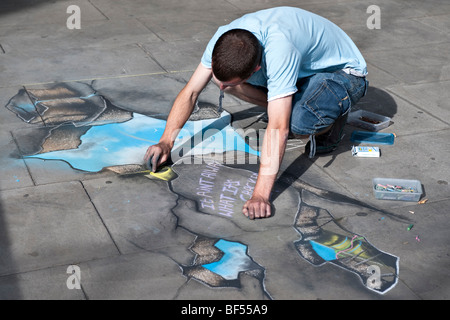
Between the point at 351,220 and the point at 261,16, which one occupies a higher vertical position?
the point at 261,16

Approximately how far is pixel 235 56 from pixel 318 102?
92 centimetres

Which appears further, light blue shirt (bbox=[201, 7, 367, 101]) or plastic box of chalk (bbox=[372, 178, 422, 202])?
plastic box of chalk (bbox=[372, 178, 422, 202])

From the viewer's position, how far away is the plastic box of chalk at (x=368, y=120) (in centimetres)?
484

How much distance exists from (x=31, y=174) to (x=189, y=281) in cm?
158

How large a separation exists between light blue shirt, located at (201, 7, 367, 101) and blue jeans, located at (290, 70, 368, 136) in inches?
4.1

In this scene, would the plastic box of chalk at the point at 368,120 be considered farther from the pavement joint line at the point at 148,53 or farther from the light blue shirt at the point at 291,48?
the pavement joint line at the point at 148,53

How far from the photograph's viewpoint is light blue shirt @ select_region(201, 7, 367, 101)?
11.8 ft

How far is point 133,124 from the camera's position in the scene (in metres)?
4.79

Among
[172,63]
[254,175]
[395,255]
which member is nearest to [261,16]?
[254,175]

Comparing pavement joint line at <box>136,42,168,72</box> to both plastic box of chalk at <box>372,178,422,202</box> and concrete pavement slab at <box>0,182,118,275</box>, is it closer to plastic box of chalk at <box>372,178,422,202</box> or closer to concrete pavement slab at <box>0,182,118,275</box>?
concrete pavement slab at <box>0,182,118,275</box>

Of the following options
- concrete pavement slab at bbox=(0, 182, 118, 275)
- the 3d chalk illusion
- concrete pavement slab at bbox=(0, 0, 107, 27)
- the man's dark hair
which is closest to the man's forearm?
the 3d chalk illusion

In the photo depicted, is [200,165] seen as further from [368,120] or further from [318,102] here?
[368,120]

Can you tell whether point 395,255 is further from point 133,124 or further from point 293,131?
point 133,124

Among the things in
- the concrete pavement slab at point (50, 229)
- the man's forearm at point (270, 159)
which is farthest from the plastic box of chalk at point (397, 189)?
the concrete pavement slab at point (50, 229)
